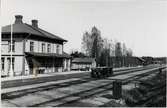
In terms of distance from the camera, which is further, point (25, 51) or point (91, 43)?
point (91, 43)

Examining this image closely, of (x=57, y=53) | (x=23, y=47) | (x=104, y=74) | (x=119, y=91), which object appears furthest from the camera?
(x=57, y=53)

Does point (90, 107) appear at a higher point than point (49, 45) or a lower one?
lower

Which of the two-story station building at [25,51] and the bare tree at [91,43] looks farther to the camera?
the bare tree at [91,43]

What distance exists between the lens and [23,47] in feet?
98.7

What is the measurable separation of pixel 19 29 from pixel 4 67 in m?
5.81

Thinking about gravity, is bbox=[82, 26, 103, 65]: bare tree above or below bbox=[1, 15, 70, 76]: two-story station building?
above

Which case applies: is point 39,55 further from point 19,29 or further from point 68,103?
point 68,103

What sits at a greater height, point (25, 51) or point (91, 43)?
point (91, 43)

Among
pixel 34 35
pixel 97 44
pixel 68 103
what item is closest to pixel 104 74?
pixel 34 35

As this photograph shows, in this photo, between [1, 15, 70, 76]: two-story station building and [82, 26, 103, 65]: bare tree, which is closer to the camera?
[1, 15, 70, 76]: two-story station building

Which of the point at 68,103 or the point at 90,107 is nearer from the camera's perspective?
the point at 90,107

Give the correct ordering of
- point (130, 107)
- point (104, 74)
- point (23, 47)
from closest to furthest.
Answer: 1. point (130, 107)
2. point (104, 74)
3. point (23, 47)

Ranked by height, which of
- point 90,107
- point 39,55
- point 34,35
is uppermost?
point 34,35

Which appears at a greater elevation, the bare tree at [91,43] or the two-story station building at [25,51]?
the bare tree at [91,43]
